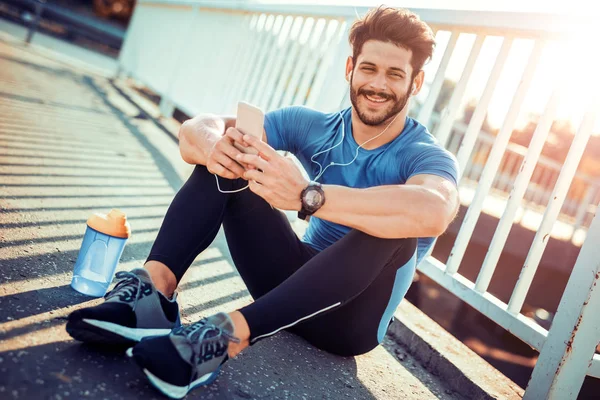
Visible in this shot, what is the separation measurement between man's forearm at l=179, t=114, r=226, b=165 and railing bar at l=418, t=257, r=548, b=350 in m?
1.12

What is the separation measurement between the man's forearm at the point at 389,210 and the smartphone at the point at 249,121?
10.7 inches

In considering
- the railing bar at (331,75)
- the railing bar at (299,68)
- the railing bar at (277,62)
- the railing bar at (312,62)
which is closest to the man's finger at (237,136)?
the railing bar at (331,75)

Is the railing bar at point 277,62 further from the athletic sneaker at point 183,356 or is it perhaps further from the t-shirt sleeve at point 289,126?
the athletic sneaker at point 183,356

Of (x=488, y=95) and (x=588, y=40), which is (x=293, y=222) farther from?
(x=588, y=40)

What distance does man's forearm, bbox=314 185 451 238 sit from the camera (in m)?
1.27

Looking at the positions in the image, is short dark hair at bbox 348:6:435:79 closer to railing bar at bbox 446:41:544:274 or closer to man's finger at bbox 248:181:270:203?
railing bar at bbox 446:41:544:274

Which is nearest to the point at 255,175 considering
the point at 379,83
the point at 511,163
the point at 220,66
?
the point at 379,83

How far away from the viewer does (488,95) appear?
2096 mm

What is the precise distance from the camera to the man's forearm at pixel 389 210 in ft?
4.16

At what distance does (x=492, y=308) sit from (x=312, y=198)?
975mm

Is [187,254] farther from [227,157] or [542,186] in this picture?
[542,186]

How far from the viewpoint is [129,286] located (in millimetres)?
1253

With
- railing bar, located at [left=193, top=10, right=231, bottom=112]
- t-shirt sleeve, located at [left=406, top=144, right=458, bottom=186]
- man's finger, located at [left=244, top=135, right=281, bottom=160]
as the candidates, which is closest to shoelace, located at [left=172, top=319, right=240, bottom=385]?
man's finger, located at [left=244, top=135, right=281, bottom=160]

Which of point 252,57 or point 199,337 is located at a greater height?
point 252,57
